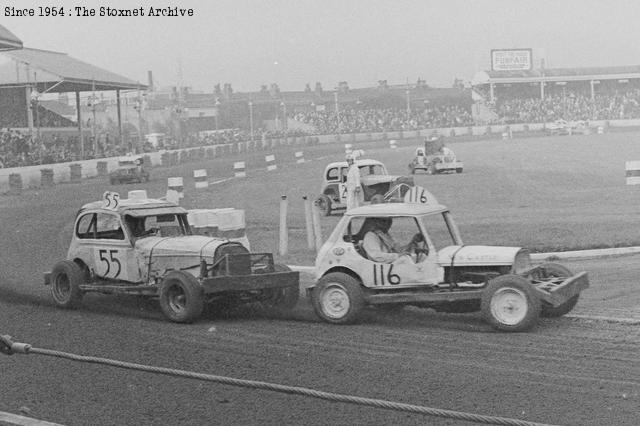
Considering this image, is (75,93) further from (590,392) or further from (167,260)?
(590,392)

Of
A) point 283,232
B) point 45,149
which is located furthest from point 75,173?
point 283,232

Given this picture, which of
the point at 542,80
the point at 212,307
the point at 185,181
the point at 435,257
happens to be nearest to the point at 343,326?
the point at 435,257

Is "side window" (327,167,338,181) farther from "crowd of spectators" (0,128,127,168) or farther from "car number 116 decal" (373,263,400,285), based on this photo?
"crowd of spectators" (0,128,127,168)

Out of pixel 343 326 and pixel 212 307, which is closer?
pixel 343 326

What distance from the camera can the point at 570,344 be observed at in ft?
27.0

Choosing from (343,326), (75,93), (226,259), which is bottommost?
(343,326)

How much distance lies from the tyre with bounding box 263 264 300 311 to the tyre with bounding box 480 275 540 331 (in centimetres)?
252

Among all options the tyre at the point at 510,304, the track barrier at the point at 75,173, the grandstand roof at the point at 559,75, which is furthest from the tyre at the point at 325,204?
the grandstand roof at the point at 559,75

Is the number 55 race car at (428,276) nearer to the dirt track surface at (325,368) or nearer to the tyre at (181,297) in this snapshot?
the dirt track surface at (325,368)

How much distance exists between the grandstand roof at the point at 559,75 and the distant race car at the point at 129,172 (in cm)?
2411

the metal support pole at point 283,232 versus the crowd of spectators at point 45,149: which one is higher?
the crowd of spectators at point 45,149

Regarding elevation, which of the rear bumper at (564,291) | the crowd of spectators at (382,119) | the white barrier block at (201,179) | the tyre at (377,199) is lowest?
the rear bumper at (564,291)

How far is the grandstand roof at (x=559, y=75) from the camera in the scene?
5616 centimetres

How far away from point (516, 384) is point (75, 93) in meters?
33.7
